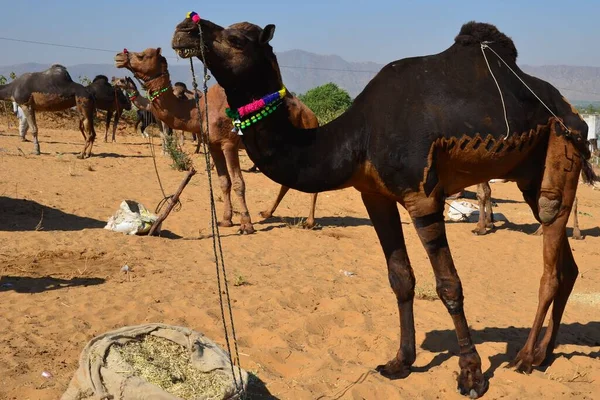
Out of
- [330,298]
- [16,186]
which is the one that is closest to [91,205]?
[16,186]

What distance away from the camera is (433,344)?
6.22m

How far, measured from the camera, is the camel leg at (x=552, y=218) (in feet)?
17.9

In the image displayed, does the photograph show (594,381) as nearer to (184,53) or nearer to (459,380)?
(459,380)

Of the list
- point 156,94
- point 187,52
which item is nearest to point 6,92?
point 156,94

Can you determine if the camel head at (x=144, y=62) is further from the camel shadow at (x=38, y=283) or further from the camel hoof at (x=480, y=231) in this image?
the camel hoof at (x=480, y=231)

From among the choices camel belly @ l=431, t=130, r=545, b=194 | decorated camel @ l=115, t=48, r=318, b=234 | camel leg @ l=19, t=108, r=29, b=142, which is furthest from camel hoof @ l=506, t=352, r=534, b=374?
camel leg @ l=19, t=108, r=29, b=142

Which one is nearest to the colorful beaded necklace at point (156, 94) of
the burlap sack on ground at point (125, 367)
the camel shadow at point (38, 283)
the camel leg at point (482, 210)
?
the camel shadow at point (38, 283)

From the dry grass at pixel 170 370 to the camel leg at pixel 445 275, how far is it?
5.73 feet

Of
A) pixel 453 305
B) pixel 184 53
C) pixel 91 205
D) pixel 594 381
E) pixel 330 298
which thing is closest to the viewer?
pixel 184 53

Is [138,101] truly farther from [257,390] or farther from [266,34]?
[257,390]

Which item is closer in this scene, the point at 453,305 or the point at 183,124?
the point at 453,305

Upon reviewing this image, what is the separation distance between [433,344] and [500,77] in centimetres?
252

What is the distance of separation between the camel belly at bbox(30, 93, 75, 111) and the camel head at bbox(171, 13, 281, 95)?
16966 millimetres

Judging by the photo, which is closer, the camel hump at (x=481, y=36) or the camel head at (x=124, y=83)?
the camel hump at (x=481, y=36)
